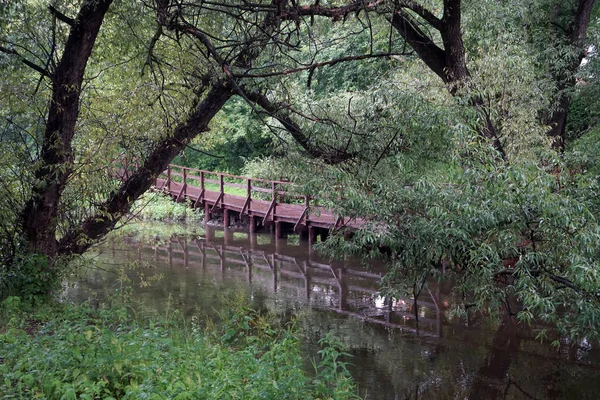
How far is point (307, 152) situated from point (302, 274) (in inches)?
232

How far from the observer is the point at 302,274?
13.3 m

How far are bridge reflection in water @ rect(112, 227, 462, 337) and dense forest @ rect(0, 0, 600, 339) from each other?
5.85ft

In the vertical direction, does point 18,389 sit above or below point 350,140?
below

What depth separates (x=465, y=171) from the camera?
6422mm

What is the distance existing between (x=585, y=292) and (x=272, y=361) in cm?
307

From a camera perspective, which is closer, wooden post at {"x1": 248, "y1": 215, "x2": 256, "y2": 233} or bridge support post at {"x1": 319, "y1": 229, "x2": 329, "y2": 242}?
bridge support post at {"x1": 319, "y1": 229, "x2": 329, "y2": 242}

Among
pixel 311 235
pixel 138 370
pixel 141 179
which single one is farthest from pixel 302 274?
pixel 138 370

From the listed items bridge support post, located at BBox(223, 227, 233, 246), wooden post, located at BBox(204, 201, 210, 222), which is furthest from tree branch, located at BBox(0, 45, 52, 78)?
wooden post, located at BBox(204, 201, 210, 222)

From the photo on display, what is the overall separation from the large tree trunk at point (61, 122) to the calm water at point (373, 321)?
1.09 m

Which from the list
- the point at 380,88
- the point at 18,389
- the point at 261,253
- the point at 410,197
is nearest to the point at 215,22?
the point at 380,88

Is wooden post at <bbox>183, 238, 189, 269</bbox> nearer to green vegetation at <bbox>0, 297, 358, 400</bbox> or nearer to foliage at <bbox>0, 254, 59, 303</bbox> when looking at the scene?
foliage at <bbox>0, 254, 59, 303</bbox>

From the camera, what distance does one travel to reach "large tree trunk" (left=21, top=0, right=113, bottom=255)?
6.87 meters

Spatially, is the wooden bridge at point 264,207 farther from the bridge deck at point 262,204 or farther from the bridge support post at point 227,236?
the bridge support post at point 227,236

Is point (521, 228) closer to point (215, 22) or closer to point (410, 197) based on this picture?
point (410, 197)
